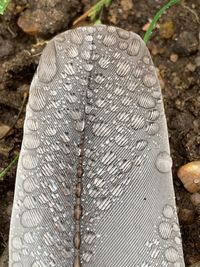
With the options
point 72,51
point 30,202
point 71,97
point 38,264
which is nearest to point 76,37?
point 72,51

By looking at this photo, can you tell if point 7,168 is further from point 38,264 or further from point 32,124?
point 38,264

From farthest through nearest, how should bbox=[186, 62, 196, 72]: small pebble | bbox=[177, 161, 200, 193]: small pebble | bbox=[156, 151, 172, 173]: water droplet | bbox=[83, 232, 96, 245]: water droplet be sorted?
bbox=[186, 62, 196, 72]: small pebble < bbox=[177, 161, 200, 193]: small pebble < bbox=[156, 151, 172, 173]: water droplet < bbox=[83, 232, 96, 245]: water droplet

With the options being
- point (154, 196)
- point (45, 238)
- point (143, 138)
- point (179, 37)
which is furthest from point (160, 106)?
point (179, 37)

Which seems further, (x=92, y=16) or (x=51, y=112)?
(x=92, y=16)

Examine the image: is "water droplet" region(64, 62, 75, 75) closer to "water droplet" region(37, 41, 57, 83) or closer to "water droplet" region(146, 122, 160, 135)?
"water droplet" region(37, 41, 57, 83)

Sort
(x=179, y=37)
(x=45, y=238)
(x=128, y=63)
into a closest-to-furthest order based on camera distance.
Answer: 1. (x=45, y=238)
2. (x=128, y=63)
3. (x=179, y=37)

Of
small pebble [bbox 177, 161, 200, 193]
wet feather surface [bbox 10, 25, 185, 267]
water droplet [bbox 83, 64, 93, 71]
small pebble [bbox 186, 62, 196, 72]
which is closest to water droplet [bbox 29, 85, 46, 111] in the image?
wet feather surface [bbox 10, 25, 185, 267]

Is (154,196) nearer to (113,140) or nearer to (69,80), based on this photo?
(113,140)
